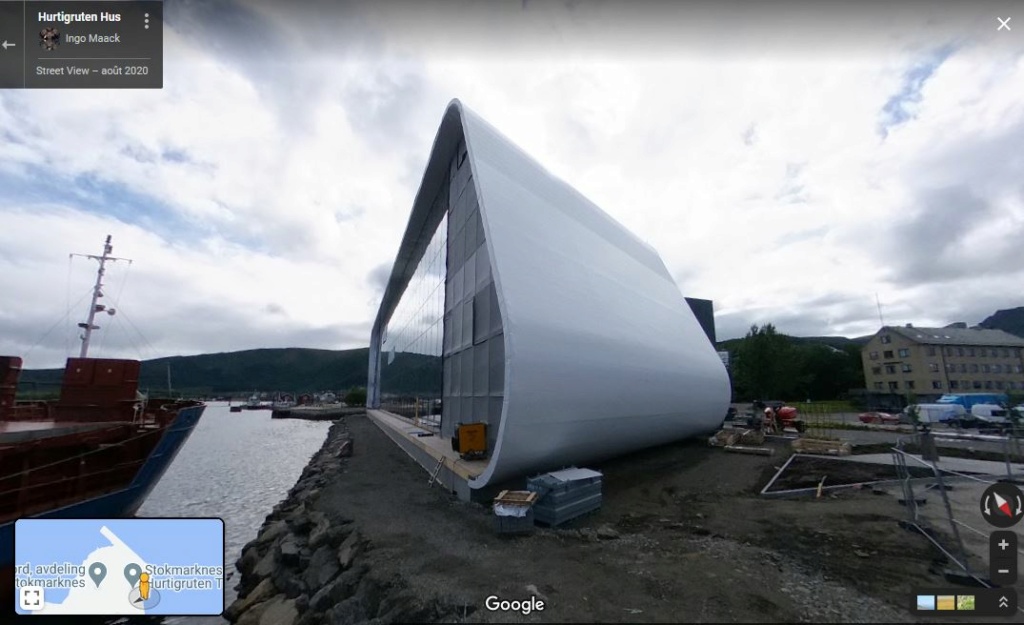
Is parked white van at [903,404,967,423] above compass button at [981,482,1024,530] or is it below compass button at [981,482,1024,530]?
below

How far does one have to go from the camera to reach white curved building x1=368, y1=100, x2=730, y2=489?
1190 cm

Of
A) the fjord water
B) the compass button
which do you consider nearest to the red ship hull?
the fjord water

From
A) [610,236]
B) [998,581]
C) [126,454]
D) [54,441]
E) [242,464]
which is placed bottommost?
[242,464]

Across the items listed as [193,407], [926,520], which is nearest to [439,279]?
[193,407]

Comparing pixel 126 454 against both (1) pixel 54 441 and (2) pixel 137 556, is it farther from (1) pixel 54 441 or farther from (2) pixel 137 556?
(2) pixel 137 556

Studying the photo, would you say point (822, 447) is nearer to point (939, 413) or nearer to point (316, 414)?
point (939, 413)

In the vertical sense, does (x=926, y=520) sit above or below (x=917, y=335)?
below

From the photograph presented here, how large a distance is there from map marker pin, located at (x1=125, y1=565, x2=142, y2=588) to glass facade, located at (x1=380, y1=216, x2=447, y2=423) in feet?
50.9

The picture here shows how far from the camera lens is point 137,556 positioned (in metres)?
5.28

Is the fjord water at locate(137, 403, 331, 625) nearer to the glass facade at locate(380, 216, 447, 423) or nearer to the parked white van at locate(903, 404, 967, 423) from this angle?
the glass facade at locate(380, 216, 447, 423)

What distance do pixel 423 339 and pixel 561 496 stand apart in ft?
60.2

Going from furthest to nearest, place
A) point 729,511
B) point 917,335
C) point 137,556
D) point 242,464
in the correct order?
point 917,335, point 242,464, point 729,511, point 137,556

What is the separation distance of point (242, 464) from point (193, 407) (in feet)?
64.3

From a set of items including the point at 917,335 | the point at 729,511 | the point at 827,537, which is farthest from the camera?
the point at 917,335
